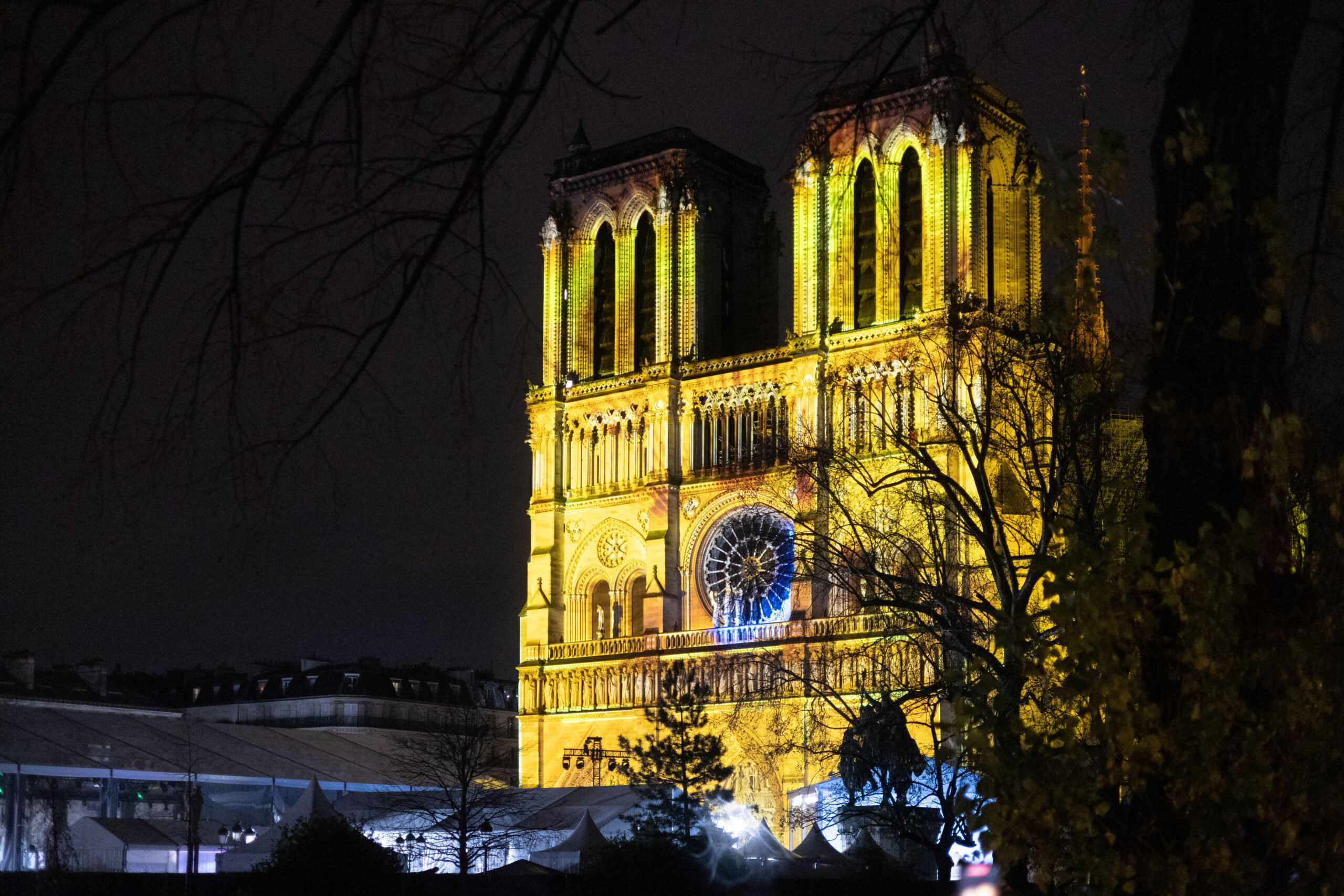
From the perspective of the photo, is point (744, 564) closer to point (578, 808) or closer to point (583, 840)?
point (578, 808)

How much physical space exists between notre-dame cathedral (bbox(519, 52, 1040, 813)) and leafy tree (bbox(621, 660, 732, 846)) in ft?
17.4

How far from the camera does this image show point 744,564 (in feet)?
169

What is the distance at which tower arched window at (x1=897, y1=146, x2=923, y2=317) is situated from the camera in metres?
49.3

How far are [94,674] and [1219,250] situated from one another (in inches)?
3333

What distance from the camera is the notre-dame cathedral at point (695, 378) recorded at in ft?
159

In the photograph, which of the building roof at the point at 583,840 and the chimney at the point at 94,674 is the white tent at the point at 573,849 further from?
the chimney at the point at 94,674

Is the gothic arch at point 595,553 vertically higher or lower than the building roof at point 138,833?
higher

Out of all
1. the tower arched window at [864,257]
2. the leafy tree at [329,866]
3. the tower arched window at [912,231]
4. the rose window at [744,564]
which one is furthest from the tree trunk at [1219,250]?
the rose window at [744,564]

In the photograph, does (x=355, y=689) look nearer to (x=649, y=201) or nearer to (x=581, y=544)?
(x=581, y=544)

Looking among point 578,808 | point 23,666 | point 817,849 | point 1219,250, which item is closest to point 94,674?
point 23,666

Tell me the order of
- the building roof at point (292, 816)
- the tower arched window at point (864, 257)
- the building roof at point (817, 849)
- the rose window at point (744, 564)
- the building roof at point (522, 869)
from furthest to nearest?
the rose window at point (744, 564) < the tower arched window at point (864, 257) < the building roof at point (292, 816) < the building roof at point (817, 849) < the building roof at point (522, 869)

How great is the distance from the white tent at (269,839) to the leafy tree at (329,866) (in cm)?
959

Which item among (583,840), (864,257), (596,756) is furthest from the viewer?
(596,756)

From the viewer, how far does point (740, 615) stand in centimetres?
5100
